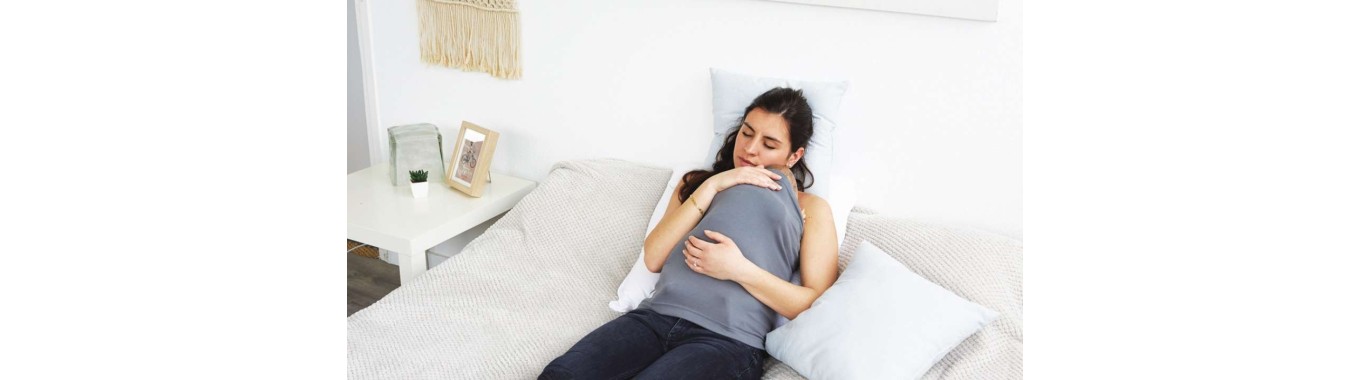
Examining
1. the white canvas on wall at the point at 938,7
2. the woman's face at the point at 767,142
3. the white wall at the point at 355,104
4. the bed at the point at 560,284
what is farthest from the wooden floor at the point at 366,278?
the white canvas on wall at the point at 938,7

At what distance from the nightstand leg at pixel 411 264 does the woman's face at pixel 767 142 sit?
777 mm

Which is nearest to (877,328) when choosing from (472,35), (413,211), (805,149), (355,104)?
(805,149)

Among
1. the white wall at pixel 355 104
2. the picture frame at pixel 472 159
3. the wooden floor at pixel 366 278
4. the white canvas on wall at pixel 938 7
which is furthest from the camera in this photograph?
the white wall at pixel 355 104

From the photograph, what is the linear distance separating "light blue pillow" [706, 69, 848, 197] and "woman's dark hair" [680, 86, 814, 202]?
0.02m

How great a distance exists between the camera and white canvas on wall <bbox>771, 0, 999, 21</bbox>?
1.80m

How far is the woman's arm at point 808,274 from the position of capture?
171cm

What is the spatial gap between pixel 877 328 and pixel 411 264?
110 centimetres

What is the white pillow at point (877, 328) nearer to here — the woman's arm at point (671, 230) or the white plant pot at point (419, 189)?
the woman's arm at point (671, 230)

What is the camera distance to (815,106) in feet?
6.48

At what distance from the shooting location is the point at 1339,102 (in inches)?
10.9
